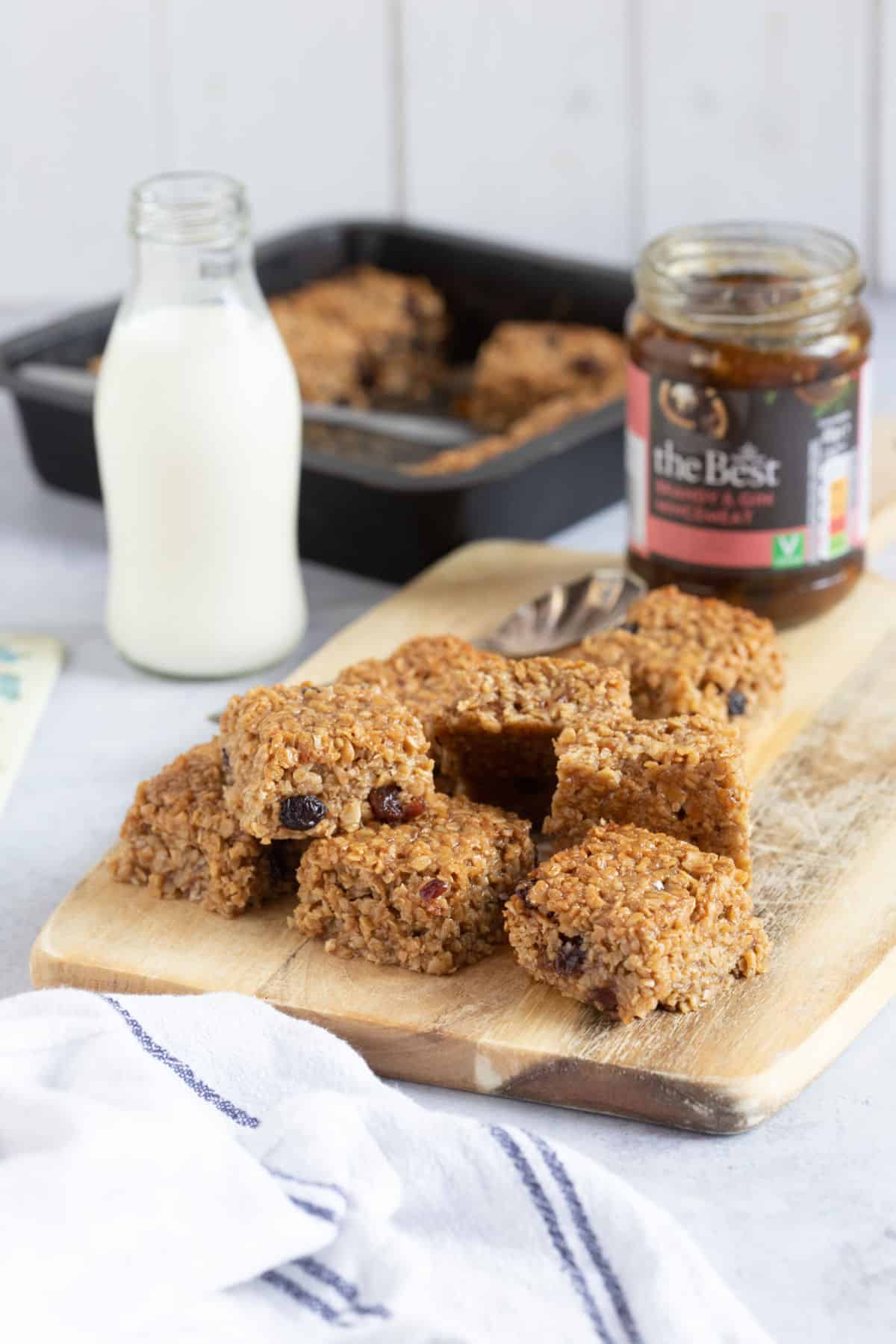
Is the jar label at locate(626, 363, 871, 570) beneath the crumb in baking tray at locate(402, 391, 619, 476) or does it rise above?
above

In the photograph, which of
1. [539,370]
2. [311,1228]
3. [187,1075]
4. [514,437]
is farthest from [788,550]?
[311,1228]

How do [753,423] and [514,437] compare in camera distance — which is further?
[514,437]

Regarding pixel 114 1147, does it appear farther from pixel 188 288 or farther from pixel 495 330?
pixel 495 330

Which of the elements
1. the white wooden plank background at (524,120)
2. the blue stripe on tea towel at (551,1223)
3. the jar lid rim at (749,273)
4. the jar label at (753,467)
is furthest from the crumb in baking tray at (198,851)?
the white wooden plank background at (524,120)

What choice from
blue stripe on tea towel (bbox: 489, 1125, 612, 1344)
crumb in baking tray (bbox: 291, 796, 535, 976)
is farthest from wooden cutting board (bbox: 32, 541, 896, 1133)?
blue stripe on tea towel (bbox: 489, 1125, 612, 1344)

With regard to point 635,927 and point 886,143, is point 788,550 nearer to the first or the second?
point 635,927

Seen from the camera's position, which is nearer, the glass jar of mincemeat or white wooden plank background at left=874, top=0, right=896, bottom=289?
the glass jar of mincemeat

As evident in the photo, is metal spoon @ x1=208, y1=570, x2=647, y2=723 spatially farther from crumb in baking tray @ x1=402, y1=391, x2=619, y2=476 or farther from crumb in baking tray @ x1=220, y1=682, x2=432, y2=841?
crumb in baking tray @ x1=220, y1=682, x2=432, y2=841
